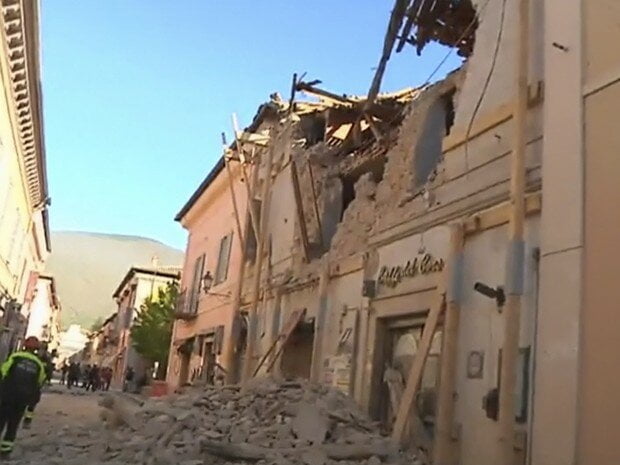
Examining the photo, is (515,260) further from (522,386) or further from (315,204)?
(315,204)

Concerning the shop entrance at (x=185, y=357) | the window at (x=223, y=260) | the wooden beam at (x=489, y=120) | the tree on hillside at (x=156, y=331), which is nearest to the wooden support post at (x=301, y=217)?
the window at (x=223, y=260)

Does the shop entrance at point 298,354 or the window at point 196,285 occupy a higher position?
the window at point 196,285

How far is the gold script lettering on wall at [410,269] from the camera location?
8359mm

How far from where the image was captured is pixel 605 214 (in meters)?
5.40

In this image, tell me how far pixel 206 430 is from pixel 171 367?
16.1 m

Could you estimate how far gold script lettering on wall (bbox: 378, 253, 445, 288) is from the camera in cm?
836

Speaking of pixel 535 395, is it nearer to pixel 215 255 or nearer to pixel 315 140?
pixel 315 140

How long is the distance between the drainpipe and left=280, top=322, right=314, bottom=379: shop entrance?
6.49m

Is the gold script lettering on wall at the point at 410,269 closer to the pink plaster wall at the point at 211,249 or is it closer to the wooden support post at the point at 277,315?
the wooden support post at the point at 277,315

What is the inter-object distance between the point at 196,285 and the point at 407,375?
14.7 metres

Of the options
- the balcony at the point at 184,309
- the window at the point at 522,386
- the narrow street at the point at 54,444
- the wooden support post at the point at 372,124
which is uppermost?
the wooden support post at the point at 372,124

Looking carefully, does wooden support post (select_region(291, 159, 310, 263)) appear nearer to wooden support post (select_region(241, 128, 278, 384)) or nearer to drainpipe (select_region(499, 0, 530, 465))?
wooden support post (select_region(241, 128, 278, 384))

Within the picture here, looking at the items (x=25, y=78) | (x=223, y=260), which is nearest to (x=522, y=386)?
(x=25, y=78)

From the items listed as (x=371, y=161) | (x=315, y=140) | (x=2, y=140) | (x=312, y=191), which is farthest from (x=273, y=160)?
(x=2, y=140)
